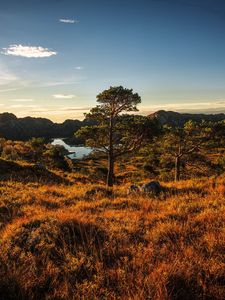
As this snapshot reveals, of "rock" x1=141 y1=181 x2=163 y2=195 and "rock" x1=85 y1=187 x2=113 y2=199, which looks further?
"rock" x1=85 y1=187 x2=113 y2=199

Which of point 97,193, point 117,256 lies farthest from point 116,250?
point 97,193

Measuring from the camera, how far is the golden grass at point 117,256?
360 centimetres

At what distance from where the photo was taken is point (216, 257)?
14.3 feet

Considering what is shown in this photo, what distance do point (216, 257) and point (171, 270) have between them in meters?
0.99

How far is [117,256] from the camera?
4.73 metres

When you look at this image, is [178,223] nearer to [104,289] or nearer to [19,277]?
[104,289]

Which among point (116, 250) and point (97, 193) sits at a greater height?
point (116, 250)

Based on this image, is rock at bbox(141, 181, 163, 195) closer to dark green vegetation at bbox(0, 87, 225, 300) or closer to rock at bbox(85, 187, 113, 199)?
dark green vegetation at bbox(0, 87, 225, 300)

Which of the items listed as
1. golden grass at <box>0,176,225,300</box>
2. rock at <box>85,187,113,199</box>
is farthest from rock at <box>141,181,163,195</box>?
golden grass at <box>0,176,225,300</box>

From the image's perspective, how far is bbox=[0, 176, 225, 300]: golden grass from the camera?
3.60m

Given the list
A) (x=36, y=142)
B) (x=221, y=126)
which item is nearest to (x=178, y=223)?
(x=221, y=126)

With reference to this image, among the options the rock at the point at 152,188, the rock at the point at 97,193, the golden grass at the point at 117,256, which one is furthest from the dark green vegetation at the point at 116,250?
the rock at the point at 97,193

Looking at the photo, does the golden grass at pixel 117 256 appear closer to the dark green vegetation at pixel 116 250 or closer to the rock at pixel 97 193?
the dark green vegetation at pixel 116 250

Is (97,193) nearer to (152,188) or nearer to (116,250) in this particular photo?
(152,188)
